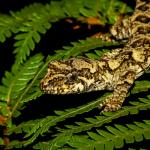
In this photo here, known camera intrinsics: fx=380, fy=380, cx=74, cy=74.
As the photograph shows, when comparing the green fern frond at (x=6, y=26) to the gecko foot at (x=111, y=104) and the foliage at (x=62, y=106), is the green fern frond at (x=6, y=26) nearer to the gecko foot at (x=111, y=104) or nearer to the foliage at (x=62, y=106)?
the foliage at (x=62, y=106)

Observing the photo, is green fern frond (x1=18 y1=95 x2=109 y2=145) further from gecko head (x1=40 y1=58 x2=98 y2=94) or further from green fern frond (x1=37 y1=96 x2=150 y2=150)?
gecko head (x1=40 y1=58 x2=98 y2=94)

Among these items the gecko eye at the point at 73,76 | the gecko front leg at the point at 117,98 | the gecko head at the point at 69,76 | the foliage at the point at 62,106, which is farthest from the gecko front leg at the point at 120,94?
the gecko eye at the point at 73,76

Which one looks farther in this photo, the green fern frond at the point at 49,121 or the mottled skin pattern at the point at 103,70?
the mottled skin pattern at the point at 103,70

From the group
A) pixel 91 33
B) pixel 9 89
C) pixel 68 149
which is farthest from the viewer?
pixel 91 33

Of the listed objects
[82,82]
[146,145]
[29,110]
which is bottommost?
[146,145]

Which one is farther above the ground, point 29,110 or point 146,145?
point 29,110

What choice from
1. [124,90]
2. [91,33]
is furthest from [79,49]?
[91,33]

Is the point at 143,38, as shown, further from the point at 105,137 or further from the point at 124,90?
the point at 105,137
